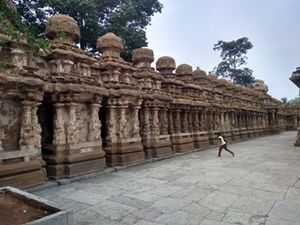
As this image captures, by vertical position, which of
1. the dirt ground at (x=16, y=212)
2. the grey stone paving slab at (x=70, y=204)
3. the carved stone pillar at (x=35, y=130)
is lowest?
the grey stone paving slab at (x=70, y=204)

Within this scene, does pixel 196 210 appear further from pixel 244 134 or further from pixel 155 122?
pixel 244 134

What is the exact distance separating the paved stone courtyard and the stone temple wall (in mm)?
767

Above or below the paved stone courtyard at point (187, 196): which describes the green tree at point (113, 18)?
above

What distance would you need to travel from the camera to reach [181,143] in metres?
11.8

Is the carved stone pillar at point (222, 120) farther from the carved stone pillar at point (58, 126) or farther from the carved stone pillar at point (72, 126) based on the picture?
the carved stone pillar at point (58, 126)

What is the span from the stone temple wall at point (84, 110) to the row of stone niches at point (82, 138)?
0.07ft

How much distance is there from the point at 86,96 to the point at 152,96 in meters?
3.22

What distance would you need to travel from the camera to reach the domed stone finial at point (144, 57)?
10.4m

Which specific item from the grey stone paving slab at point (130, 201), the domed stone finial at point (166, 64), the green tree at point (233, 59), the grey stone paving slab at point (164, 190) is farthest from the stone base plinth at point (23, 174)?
the green tree at point (233, 59)

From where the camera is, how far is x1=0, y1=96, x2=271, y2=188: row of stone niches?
234 inches

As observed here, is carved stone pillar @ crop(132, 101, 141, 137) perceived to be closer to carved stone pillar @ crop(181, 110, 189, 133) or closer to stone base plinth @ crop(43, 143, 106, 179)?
stone base plinth @ crop(43, 143, 106, 179)

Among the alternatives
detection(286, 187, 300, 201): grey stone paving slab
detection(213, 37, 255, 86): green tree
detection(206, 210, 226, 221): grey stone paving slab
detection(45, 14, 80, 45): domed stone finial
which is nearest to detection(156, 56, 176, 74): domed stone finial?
detection(45, 14, 80, 45): domed stone finial

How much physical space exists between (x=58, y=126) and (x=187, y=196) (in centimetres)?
368

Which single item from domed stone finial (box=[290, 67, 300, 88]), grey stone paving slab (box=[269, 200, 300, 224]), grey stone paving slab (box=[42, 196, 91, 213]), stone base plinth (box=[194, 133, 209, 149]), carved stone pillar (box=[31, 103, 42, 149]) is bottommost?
grey stone paving slab (box=[269, 200, 300, 224])
